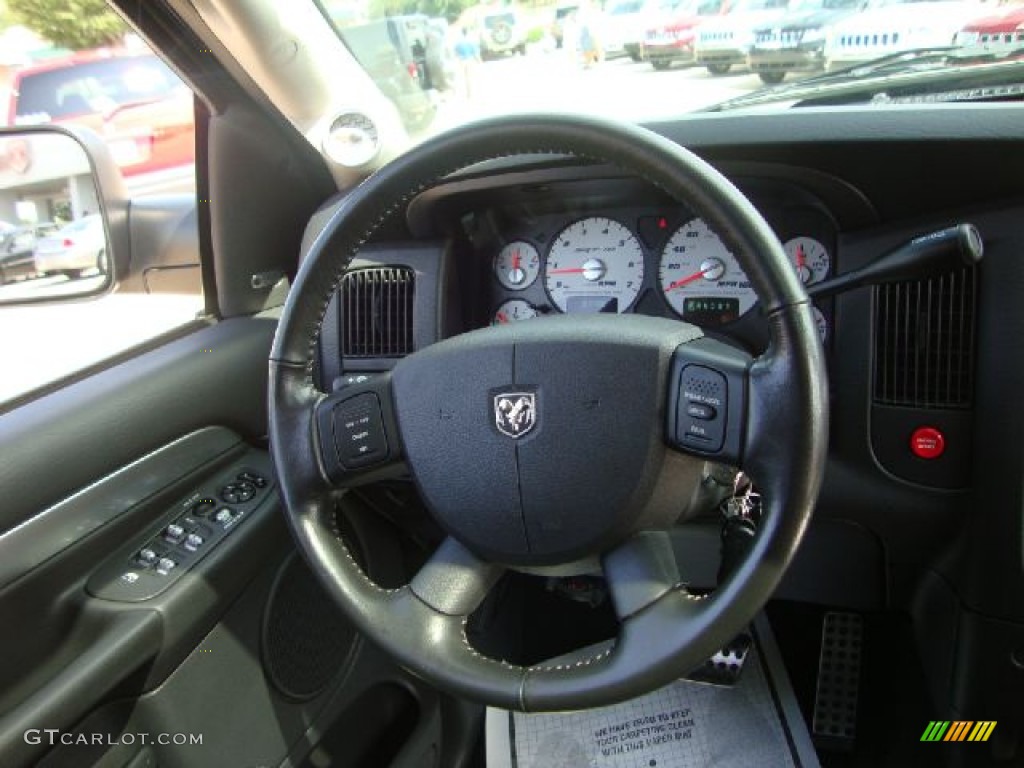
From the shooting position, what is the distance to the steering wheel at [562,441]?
0.95 m

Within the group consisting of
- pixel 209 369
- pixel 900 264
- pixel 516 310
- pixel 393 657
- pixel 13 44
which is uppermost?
pixel 13 44

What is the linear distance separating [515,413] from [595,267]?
A: 28.3 inches

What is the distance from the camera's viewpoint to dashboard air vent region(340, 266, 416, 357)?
5.80ft

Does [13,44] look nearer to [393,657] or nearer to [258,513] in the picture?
[258,513]

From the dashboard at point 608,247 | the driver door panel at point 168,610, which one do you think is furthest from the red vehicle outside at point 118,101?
the dashboard at point 608,247

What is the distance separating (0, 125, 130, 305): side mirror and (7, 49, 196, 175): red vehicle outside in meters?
0.04

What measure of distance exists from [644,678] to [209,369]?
1200mm

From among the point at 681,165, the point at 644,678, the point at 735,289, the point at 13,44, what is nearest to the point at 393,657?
the point at 644,678

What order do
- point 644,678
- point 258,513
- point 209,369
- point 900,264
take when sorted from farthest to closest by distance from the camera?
point 209,369
point 258,513
point 900,264
point 644,678

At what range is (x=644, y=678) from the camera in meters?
0.95

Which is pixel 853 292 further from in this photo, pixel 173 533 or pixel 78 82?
pixel 78 82

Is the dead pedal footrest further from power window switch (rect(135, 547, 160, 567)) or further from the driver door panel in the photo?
power window switch (rect(135, 547, 160, 567))

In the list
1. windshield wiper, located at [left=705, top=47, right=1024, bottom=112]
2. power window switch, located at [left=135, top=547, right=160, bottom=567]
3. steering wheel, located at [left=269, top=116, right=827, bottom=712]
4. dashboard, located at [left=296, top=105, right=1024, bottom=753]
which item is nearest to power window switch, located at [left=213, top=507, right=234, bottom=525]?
power window switch, located at [left=135, top=547, right=160, bottom=567]

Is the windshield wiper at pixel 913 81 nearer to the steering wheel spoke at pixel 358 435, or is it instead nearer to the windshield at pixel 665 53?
the windshield at pixel 665 53
